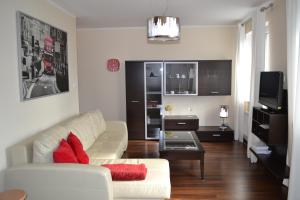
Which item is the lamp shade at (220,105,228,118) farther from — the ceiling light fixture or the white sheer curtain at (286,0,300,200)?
the ceiling light fixture

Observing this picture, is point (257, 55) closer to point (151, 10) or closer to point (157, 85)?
point (151, 10)

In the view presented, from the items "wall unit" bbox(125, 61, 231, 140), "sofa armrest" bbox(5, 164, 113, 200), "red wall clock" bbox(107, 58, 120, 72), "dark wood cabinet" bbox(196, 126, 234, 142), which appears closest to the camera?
"sofa armrest" bbox(5, 164, 113, 200)

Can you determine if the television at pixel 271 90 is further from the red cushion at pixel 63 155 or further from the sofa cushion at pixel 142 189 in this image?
the red cushion at pixel 63 155

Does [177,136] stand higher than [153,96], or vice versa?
[153,96]

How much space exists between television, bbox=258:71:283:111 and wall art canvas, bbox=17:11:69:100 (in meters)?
3.17

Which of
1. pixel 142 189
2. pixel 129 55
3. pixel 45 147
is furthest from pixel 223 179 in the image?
pixel 129 55

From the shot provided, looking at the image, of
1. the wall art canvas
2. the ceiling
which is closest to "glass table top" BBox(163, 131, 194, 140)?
the wall art canvas

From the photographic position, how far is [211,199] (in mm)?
3174

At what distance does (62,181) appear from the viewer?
246cm

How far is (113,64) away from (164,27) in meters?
3.40

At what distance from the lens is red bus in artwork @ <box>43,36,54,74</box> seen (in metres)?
3.60

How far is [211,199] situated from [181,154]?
73cm

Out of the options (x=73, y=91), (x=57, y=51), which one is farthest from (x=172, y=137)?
(x=57, y=51)

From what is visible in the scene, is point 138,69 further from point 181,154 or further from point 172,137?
point 181,154
